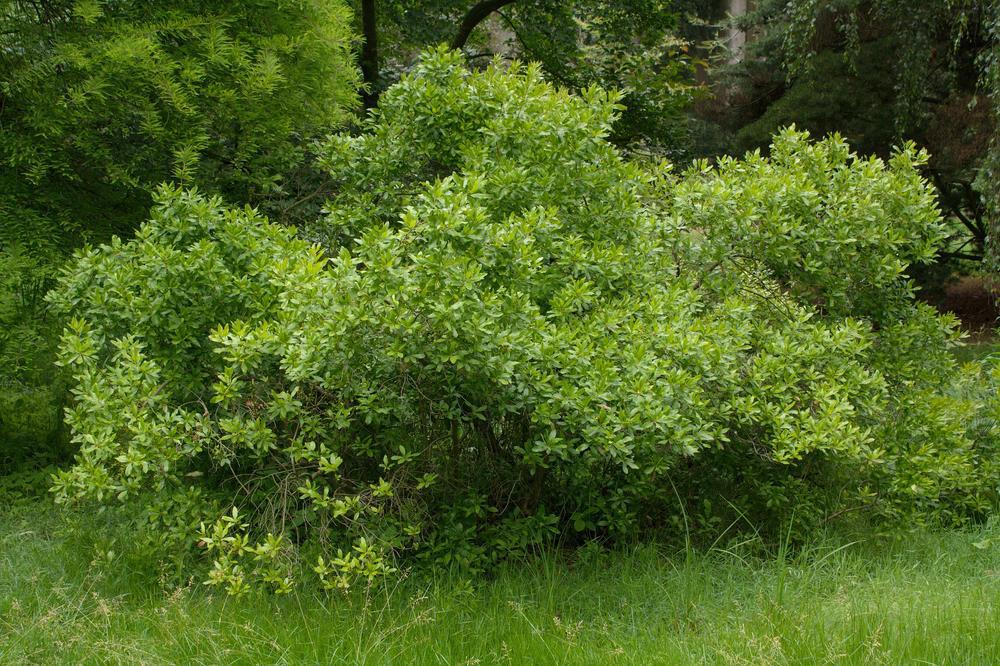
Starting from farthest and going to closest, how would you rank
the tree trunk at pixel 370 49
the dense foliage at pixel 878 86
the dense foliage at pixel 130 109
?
the dense foliage at pixel 878 86 < the tree trunk at pixel 370 49 < the dense foliage at pixel 130 109

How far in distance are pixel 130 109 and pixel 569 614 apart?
366cm

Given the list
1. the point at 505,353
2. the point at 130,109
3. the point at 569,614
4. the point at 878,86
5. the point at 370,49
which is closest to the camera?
the point at 505,353

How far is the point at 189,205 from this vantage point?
460 cm

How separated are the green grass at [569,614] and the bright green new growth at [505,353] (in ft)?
0.68

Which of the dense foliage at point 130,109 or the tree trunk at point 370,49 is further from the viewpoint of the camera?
the tree trunk at point 370,49

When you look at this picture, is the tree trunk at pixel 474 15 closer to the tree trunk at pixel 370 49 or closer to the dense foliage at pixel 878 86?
the tree trunk at pixel 370 49

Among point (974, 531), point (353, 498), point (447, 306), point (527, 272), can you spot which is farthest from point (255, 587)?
point (974, 531)

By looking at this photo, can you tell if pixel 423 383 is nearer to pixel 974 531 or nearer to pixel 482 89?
pixel 482 89

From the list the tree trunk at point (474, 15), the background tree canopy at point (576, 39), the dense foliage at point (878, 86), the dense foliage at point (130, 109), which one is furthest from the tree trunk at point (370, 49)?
the dense foliage at point (878, 86)

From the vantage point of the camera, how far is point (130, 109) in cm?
516

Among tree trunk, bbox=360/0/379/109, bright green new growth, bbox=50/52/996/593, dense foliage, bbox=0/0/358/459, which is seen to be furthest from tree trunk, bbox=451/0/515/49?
bright green new growth, bbox=50/52/996/593

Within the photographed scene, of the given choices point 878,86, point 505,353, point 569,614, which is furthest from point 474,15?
point 569,614

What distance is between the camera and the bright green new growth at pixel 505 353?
3738 millimetres

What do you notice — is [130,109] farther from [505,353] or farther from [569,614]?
[569,614]
